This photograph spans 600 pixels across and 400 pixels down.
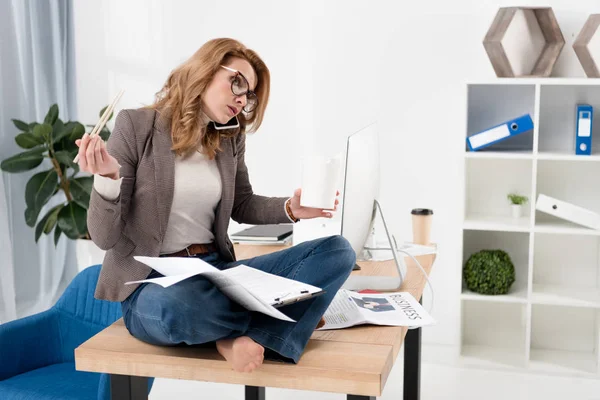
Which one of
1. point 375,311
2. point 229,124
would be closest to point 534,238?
point 375,311

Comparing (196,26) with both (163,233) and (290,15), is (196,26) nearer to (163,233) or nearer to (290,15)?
(290,15)

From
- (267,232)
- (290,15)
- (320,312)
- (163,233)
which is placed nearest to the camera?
(320,312)

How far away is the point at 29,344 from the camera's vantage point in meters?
2.23

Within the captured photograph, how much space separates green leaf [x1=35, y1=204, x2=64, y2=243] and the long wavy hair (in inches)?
80.2

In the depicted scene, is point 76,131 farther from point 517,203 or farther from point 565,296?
point 565,296

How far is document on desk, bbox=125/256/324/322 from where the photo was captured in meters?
1.37

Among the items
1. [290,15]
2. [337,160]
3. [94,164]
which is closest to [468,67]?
[290,15]

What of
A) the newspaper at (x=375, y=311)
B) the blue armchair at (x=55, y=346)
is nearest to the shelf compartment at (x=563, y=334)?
the newspaper at (x=375, y=311)

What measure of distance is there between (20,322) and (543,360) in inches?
92.1

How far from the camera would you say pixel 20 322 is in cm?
223

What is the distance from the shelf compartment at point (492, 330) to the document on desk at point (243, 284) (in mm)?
2176

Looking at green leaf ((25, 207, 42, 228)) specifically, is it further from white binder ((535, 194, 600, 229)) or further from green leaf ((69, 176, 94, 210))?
white binder ((535, 194, 600, 229))

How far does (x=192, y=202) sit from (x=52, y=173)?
2.12 meters

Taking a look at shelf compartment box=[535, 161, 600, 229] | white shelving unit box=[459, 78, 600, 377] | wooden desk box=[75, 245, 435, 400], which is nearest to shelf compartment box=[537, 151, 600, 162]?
white shelving unit box=[459, 78, 600, 377]
